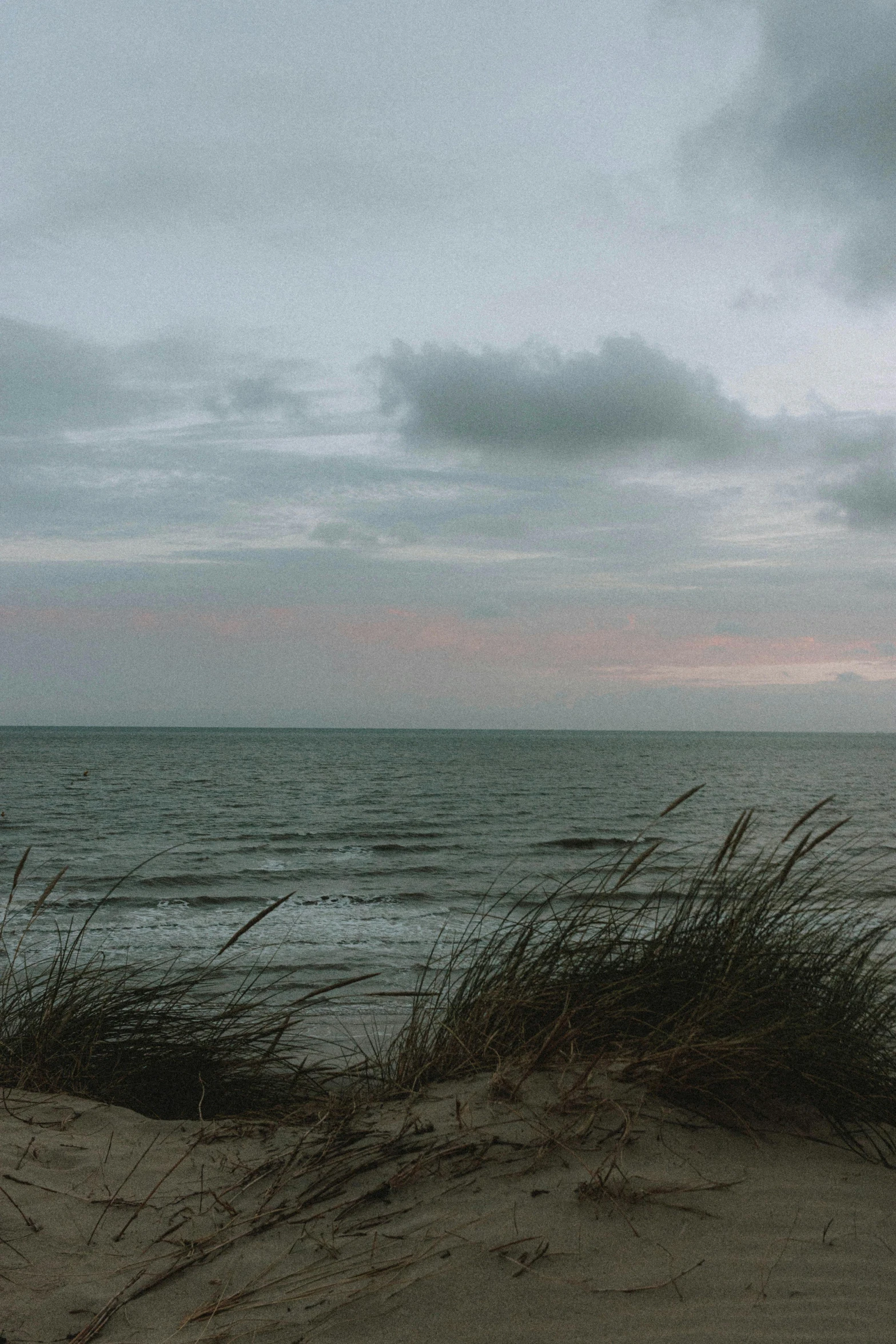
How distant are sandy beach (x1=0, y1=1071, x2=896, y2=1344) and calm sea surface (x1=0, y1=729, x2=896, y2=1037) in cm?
112

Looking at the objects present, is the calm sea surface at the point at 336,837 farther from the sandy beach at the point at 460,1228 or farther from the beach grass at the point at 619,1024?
the sandy beach at the point at 460,1228

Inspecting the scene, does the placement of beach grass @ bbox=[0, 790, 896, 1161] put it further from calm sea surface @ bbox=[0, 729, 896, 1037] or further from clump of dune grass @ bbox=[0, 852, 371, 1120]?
calm sea surface @ bbox=[0, 729, 896, 1037]

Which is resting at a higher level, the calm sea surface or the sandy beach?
the sandy beach

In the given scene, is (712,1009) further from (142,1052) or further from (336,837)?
(336,837)

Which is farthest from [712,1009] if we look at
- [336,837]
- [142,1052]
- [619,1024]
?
[336,837]

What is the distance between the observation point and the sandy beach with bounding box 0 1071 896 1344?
2.13 m

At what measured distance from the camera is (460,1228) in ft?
7.95

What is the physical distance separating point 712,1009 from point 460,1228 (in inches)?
50.8

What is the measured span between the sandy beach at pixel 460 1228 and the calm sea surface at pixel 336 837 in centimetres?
112

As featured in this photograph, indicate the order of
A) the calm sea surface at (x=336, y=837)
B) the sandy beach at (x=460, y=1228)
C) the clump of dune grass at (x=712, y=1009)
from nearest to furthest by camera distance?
the sandy beach at (x=460, y=1228) → the clump of dune grass at (x=712, y=1009) → the calm sea surface at (x=336, y=837)

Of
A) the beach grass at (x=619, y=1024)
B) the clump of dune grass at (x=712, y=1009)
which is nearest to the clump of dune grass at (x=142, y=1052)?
Answer: the beach grass at (x=619, y=1024)

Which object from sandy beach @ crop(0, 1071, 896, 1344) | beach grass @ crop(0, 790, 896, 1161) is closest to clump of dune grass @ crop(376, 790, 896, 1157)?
beach grass @ crop(0, 790, 896, 1161)

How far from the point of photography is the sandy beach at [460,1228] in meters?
2.13

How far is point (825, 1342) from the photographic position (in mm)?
2045
